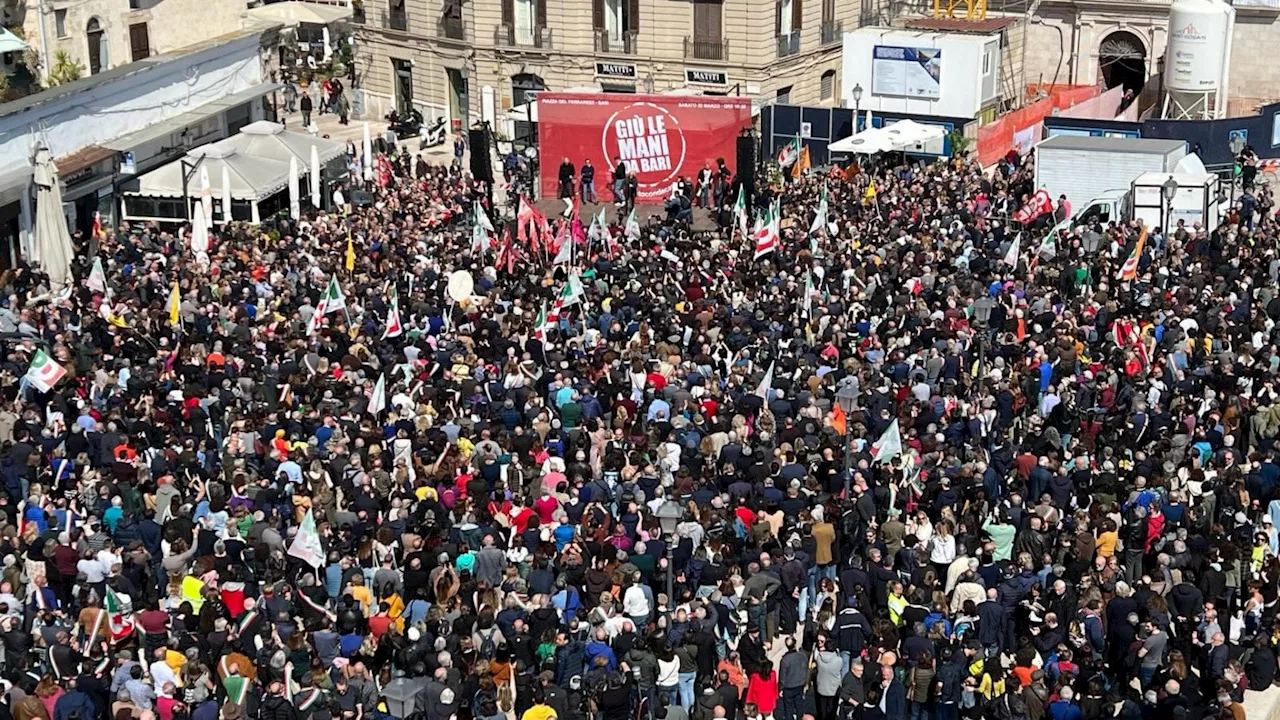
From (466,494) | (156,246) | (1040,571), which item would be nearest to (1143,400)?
(1040,571)

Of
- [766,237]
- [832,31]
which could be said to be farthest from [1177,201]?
[832,31]

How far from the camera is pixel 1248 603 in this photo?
18969mm

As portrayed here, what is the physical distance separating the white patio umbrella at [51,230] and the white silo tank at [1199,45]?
103 feet

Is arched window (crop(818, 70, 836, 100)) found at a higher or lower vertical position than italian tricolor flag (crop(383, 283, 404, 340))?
lower

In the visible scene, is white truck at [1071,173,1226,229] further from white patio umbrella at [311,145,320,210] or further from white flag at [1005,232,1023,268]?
white patio umbrella at [311,145,320,210]

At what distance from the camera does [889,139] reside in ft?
144

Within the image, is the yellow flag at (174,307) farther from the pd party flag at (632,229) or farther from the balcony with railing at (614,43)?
the balcony with railing at (614,43)

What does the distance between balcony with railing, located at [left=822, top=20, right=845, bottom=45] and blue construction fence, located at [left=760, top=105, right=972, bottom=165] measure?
23.1 ft

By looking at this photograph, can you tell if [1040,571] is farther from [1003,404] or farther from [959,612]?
[1003,404]

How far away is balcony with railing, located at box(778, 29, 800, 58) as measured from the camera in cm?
5325

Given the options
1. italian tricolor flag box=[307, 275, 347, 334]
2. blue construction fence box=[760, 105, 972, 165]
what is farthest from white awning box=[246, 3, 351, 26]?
italian tricolor flag box=[307, 275, 347, 334]

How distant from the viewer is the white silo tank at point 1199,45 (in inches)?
2053

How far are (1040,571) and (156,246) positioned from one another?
21.8m

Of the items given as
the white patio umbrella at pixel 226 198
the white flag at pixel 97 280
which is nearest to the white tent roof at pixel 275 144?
the white patio umbrella at pixel 226 198
